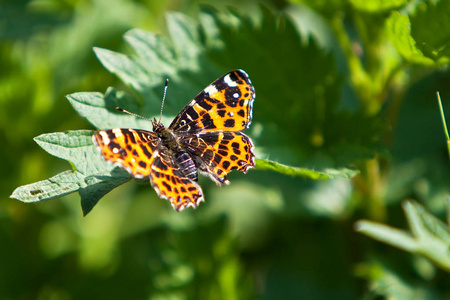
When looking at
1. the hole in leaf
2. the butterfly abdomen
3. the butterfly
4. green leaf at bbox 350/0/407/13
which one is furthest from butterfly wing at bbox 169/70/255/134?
the hole in leaf

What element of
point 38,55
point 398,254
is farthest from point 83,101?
point 398,254

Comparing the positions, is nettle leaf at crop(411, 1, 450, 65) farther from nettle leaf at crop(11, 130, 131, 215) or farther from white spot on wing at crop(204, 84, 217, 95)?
nettle leaf at crop(11, 130, 131, 215)

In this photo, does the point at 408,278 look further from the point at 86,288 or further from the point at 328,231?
the point at 86,288

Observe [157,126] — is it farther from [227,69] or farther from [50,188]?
[50,188]

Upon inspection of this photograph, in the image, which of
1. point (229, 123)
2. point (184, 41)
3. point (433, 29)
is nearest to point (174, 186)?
point (229, 123)

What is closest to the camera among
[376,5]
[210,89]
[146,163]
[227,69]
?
[146,163]

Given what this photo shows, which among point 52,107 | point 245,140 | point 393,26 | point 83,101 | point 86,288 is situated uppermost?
point 393,26
